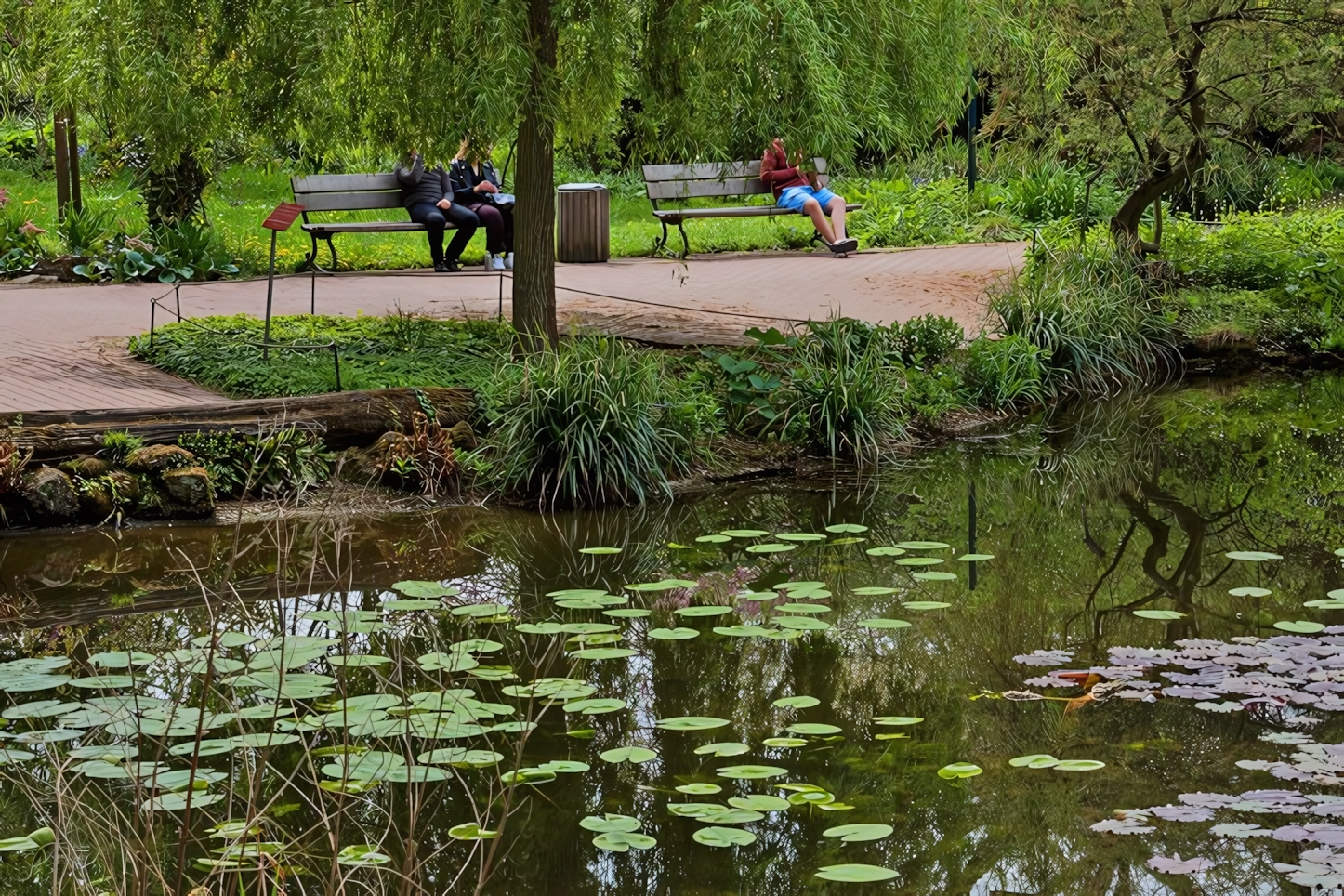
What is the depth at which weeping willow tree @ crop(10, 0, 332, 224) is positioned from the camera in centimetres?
843

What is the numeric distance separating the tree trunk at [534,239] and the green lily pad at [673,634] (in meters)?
3.42

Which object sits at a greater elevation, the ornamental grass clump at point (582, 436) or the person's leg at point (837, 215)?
the person's leg at point (837, 215)

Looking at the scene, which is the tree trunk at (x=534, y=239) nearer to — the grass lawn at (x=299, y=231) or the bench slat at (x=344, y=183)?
the grass lawn at (x=299, y=231)

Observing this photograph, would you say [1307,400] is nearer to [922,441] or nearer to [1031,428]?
[1031,428]

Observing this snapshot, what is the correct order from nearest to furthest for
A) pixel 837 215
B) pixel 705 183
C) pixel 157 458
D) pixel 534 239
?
pixel 157 458
pixel 534 239
pixel 837 215
pixel 705 183

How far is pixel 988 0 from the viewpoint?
9.51 metres

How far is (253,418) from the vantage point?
28.1 feet

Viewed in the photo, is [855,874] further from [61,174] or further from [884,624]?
[61,174]

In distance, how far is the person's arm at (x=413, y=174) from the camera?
13820 mm

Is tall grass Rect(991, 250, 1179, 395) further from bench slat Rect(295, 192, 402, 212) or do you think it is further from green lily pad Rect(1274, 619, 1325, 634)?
bench slat Rect(295, 192, 402, 212)

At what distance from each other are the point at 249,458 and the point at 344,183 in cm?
638

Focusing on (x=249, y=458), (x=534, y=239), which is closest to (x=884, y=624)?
(x=249, y=458)

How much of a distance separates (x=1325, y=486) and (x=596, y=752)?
18.6 ft

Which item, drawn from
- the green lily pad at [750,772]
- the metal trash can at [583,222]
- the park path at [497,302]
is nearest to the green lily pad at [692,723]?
the green lily pad at [750,772]
